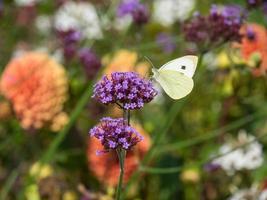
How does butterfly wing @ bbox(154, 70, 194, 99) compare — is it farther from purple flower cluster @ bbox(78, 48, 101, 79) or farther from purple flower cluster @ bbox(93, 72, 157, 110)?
purple flower cluster @ bbox(78, 48, 101, 79)

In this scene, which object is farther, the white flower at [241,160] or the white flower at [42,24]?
the white flower at [42,24]

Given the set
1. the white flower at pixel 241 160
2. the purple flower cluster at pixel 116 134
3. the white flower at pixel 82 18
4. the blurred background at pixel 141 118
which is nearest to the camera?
the purple flower cluster at pixel 116 134

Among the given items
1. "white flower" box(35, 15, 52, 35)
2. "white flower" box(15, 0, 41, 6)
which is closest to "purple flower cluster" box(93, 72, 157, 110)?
"white flower" box(15, 0, 41, 6)

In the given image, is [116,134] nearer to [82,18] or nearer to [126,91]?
[126,91]

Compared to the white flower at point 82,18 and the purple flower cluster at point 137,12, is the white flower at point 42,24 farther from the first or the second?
the purple flower cluster at point 137,12

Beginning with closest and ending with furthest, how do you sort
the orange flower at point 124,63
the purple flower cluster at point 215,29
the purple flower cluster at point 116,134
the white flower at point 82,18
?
the purple flower cluster at point 116,134, the purple flower cluster at point 215,29, the orange flower at point 124,63, the white flower at point 82,18

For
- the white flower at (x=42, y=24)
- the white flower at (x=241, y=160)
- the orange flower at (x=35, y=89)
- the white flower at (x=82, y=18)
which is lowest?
the white flower at (x=241, y=160)

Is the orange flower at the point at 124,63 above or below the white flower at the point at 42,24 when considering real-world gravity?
below

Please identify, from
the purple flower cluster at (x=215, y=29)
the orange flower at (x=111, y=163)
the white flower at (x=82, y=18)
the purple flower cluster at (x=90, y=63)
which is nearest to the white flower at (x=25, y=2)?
the white flower at (x=82, y=18)
